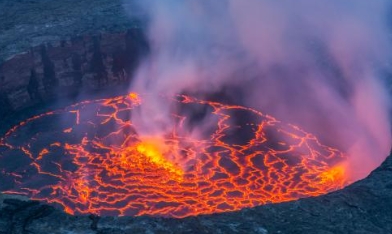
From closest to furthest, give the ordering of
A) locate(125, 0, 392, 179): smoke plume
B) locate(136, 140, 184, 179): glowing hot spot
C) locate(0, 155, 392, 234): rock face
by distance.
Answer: locate(0, 155, 392, 234): rock face, locate(136, 140, 184, 179): glowing hot spot, locate(125, 0, 392, 179): smoke plume

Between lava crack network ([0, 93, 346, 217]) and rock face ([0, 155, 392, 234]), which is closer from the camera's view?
rock face ([0, 155, 392, 234])

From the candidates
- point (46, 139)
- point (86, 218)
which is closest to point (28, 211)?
point (86, 218)

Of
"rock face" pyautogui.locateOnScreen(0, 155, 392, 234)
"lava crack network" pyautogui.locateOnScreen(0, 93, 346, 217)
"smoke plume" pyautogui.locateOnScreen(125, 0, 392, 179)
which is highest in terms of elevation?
"smoke plume" pyautogui.locateOnScreen(125, 0, 392, 179)

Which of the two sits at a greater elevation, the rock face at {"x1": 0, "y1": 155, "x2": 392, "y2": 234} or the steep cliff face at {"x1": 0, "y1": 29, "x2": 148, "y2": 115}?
the steep cliff face at {"x1": 0, "y1": 29, "x2": 148, "y2": 115}

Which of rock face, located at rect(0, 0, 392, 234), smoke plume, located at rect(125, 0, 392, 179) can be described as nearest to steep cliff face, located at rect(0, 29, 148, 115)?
rock face, located at rect(0, 0, 392, 234)

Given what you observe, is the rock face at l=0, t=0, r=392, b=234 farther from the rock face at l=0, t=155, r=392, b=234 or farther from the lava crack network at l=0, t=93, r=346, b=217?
the lava crack network at l=0, t=93, r=346, b=217

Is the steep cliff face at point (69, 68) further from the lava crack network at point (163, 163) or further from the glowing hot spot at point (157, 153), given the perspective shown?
the glowing hot spot at point (157, 153)

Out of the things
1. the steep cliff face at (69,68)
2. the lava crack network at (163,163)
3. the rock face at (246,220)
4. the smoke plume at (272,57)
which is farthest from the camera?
the steep cliff face at (69,68)

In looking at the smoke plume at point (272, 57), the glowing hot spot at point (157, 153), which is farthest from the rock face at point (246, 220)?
the smoke plume at point (272, 57)
